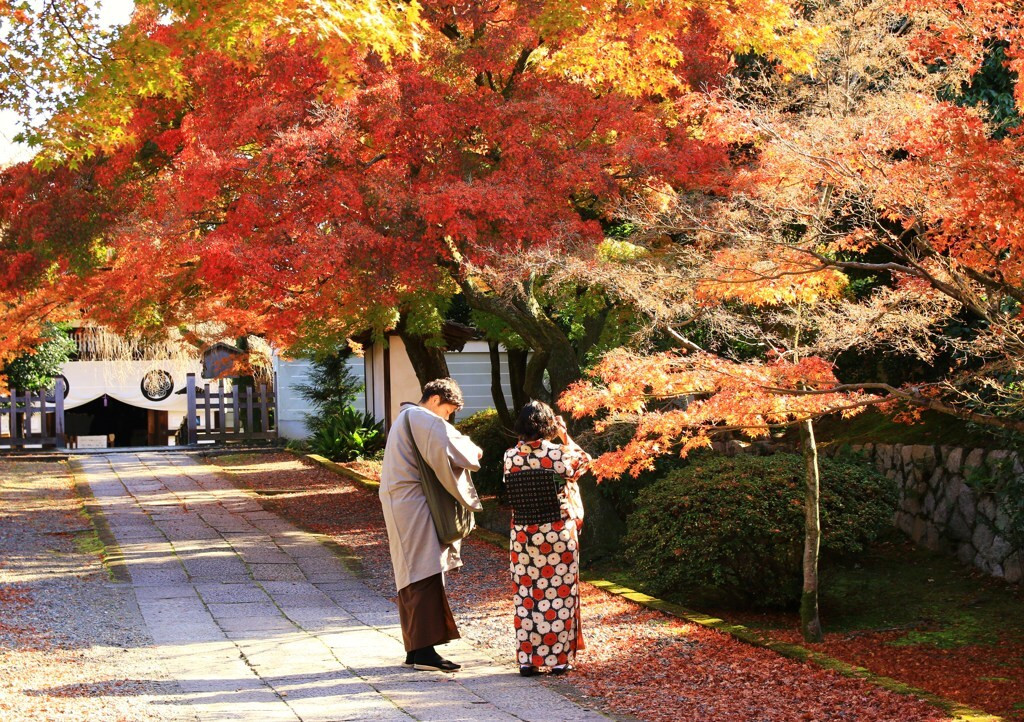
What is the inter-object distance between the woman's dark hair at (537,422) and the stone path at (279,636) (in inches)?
55.5

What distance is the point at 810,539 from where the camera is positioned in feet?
25.1

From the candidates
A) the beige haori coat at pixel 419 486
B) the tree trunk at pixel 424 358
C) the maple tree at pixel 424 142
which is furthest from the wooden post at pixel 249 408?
the beige haori coat at pixel 419 486

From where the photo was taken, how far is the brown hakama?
20.2 feet

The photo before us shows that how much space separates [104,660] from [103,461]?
1432 cm

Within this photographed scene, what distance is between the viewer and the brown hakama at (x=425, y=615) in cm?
615

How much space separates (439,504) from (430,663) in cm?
92

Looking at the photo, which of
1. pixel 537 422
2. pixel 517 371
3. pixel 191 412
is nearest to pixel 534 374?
pixel 517 371

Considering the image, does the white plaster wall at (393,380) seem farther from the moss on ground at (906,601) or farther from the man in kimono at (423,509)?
the man in kimono at (423,509)

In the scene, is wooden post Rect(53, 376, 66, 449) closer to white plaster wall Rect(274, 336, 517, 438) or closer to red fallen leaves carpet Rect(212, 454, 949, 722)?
white plaster wall Rect(274, 336, 517, 438)

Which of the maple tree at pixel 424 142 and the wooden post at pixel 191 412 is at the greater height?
the maple tree at pixel 424 142

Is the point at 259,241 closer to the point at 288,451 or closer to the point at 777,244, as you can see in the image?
the point at 777,244

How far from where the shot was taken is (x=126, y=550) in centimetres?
1061

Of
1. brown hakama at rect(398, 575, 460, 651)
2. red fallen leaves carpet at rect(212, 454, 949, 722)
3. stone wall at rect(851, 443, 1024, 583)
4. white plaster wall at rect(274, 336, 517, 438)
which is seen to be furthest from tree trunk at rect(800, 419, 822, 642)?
white plaster wall at rect(274, 336, 517, 438)

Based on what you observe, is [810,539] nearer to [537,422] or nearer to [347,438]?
[537,422]
